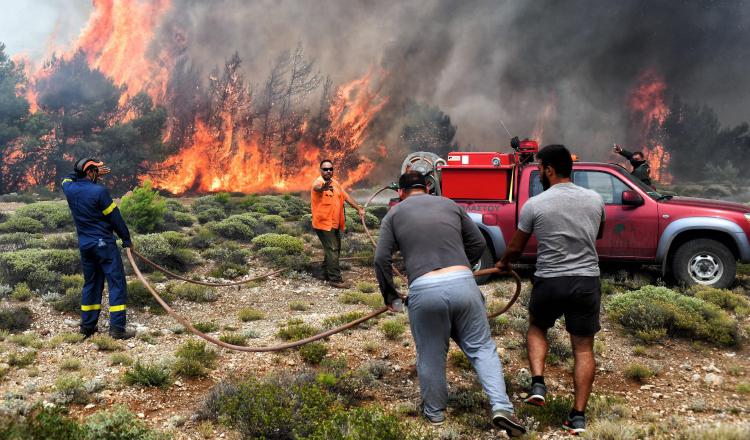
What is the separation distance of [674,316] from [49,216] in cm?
1740

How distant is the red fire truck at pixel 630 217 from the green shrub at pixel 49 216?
1298cm

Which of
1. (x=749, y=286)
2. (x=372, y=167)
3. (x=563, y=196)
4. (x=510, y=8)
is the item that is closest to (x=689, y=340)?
(x=749, y=286)

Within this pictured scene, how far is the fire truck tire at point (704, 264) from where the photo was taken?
740cm

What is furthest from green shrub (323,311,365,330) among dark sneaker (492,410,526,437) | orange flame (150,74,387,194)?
orange flame (150,74,387,194)

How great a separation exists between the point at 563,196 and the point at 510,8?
54411mm

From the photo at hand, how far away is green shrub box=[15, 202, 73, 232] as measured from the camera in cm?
1532

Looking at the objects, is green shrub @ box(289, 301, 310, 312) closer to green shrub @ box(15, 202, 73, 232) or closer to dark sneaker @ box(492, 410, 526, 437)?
dark sneaker @ box(492, 410, 526, 437)

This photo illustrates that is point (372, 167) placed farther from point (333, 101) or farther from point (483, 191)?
point (483, 191)

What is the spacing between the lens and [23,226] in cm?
1461

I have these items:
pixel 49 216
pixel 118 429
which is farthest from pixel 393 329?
pixel 49 216

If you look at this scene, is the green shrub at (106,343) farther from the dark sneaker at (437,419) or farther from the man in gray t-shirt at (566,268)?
the man in gray t-shirt at (566,268)

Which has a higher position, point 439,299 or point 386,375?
point 439,299

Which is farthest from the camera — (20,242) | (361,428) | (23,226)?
(23,226)

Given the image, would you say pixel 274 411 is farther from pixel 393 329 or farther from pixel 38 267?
pixel 38 267
